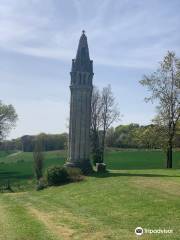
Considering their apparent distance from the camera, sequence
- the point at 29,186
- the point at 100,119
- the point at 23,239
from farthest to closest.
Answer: the point at 100,119 < the point at 29,186 < the point at 23,239

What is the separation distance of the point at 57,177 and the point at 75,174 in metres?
1.77

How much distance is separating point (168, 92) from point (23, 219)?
96.3 feet

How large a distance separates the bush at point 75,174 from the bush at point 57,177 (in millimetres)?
398

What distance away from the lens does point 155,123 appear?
48750 millimetres

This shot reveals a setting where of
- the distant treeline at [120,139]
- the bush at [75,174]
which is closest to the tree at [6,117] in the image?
the distant treeline at [120,139]

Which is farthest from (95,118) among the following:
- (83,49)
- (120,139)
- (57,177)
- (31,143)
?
(31,143)

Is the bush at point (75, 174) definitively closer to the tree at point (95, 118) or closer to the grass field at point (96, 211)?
the grass field at point (96, 211)

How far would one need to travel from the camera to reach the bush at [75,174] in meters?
37.2

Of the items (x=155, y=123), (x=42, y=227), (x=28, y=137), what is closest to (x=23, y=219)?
(x=42, y=227)

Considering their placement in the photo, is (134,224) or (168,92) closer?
(134,224)

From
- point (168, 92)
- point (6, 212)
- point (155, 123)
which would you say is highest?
point (168, 92)

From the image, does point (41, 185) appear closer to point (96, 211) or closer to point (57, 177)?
point (57, 177)

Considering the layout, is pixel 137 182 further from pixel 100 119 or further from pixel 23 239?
pixel 100 119

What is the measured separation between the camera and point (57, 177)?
1467 inches
